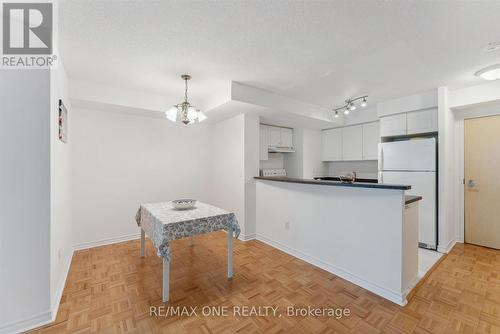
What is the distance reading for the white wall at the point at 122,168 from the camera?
3248mm

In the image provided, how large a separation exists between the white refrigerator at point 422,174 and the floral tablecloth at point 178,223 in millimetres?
2878

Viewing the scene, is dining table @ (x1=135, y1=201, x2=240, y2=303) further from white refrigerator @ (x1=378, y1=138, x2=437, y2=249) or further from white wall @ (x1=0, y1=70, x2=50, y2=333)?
white refrigerator @ (x1=378, y1=138, x2=437, y2=249)

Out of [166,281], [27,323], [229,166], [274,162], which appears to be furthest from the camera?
[274,162]

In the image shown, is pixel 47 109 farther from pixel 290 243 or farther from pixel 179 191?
pixel 290 243

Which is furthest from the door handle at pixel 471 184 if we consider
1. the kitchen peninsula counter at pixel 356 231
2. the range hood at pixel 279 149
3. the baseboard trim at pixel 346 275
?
the range hood at pixel 279 149

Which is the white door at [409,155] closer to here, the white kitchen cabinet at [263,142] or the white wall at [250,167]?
the white kitchen cabinet at [263,142]

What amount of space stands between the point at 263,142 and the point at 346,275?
2719 millimetres

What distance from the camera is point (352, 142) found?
4574mm

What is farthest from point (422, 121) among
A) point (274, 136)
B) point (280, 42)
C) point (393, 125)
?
point (280, 42)

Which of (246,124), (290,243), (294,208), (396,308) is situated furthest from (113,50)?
(396,308)

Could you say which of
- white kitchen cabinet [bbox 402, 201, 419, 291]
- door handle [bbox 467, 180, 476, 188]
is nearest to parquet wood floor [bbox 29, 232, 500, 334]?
white kitchen cabinet [bbox 402, 201, 419, 291]

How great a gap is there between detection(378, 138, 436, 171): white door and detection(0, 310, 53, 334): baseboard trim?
179 inches

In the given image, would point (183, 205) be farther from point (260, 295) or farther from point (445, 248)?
point (445, 248)

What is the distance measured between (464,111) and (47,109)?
5.41 metres
